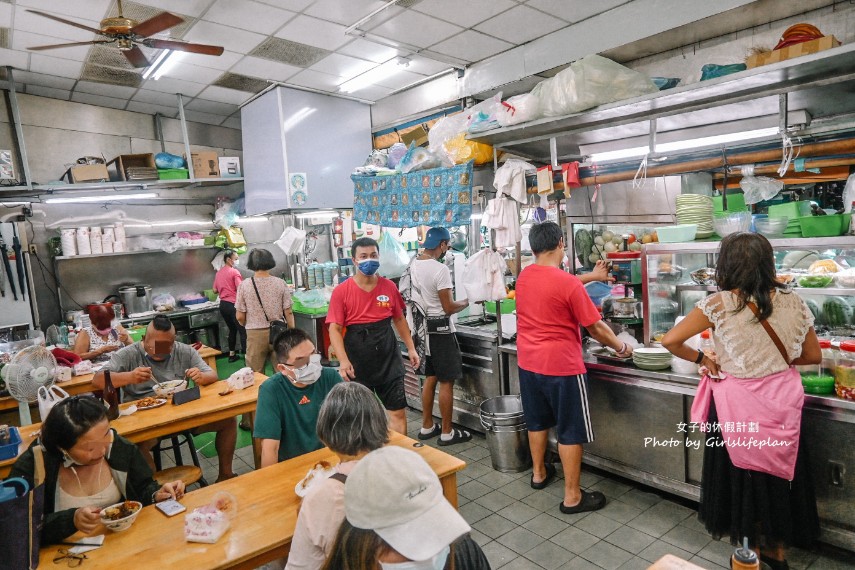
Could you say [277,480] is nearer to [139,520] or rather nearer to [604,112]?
[139,520]

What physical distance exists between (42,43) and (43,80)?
5.60 feet

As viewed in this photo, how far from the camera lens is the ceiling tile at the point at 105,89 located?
22.9 feet

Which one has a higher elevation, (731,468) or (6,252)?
(6,252)

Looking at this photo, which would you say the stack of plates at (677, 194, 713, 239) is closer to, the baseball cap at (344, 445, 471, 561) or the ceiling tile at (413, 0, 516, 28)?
the ceiling tile at (413, 0, 516, 28)

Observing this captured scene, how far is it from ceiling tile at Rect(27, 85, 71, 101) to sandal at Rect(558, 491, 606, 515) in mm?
8273

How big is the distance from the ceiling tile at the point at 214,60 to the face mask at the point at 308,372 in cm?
454

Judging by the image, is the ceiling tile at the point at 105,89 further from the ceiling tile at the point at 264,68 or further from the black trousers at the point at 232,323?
the black trousers at the point at 232,323

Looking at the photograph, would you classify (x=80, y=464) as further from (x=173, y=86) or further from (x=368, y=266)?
(x=173, y=86)

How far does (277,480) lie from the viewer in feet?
8.18

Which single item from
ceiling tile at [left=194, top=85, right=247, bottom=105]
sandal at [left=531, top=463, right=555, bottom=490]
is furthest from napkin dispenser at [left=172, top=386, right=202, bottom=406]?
ceiling tile at [left=194, top=85, right=247, bottom=105]

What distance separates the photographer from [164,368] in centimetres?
428

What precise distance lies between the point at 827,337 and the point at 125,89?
841cm

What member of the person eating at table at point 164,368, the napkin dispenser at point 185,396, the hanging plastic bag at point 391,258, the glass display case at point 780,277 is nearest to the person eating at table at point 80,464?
the napkin dispenser at point 185,396

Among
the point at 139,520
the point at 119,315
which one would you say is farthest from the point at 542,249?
the point at 119,315
